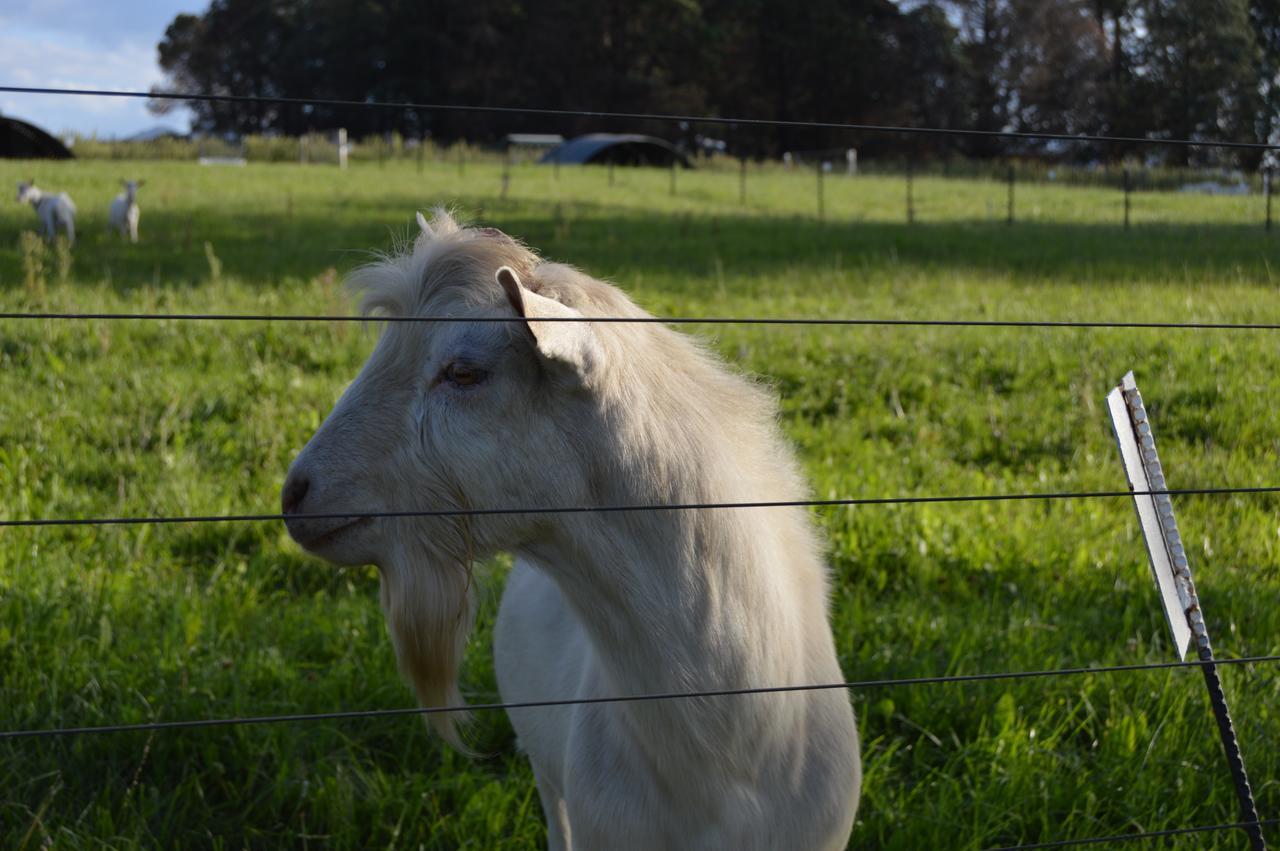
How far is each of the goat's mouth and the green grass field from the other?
2.06 feet

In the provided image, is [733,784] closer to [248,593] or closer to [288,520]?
[288,520]

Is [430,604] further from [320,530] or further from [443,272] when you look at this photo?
[443,272]

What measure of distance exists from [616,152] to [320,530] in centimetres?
3855

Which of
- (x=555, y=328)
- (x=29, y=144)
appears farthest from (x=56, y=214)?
(x=29, y=144)

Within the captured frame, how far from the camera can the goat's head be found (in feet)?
6.96

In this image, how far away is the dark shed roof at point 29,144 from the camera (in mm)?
28453

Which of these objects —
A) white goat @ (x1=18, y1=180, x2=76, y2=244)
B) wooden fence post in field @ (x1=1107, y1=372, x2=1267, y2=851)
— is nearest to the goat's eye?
wooden fence post in field @ (x1=1107, y1=372, x2=1267, y2=851)

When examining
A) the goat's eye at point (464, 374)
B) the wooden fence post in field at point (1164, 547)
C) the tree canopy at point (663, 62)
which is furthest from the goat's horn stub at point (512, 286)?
the tree canopy at point (663, 62)

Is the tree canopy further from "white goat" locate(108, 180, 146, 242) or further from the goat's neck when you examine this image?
the goat's neck

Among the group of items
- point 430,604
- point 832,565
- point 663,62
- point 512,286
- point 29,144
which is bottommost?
point 832,565

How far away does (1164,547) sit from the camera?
2619 mm

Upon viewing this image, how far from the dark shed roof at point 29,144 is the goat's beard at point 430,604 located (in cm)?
2988

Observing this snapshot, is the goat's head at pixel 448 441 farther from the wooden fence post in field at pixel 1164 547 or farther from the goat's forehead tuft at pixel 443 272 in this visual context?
the wooden fence post in field at pixel 1164 547

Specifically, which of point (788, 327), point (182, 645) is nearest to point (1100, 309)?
point (788, 327)
